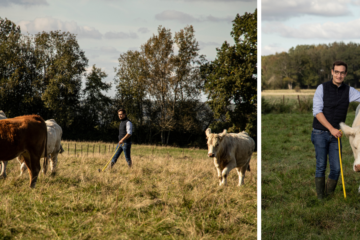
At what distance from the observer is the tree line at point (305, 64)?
27.5m

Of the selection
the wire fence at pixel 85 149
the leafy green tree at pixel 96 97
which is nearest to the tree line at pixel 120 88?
the leafy green tree at pixel 96 97

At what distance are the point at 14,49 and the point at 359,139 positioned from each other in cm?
3433

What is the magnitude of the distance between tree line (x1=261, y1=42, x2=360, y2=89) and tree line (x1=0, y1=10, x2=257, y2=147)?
499 cm

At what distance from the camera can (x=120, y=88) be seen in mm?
34781

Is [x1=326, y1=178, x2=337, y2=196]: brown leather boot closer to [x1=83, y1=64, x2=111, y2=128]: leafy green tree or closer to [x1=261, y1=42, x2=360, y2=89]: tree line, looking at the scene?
[x1=261, y1=42, x2=360, y2=89]: tree line

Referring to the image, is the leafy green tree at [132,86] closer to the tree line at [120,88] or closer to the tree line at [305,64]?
the tree line at [120,88]

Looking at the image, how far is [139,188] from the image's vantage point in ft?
21.0

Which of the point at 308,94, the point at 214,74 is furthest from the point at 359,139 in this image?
the point at 214,74

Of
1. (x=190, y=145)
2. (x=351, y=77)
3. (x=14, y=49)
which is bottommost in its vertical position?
(x=190, y=145)

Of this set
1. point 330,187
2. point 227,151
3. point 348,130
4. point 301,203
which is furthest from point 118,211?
point 348,130

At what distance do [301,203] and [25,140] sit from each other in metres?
5.54

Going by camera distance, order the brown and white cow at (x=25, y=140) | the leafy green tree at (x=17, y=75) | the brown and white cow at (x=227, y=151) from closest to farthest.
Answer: the brown and white cow at (x=25, y=140) < the brown and white cow at (x=227, y=151) < the leafy green tree at (x=17, y=75)

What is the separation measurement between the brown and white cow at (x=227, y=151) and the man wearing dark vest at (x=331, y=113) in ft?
6.67

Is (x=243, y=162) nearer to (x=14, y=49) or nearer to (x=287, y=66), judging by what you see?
(x=287, y=66)
